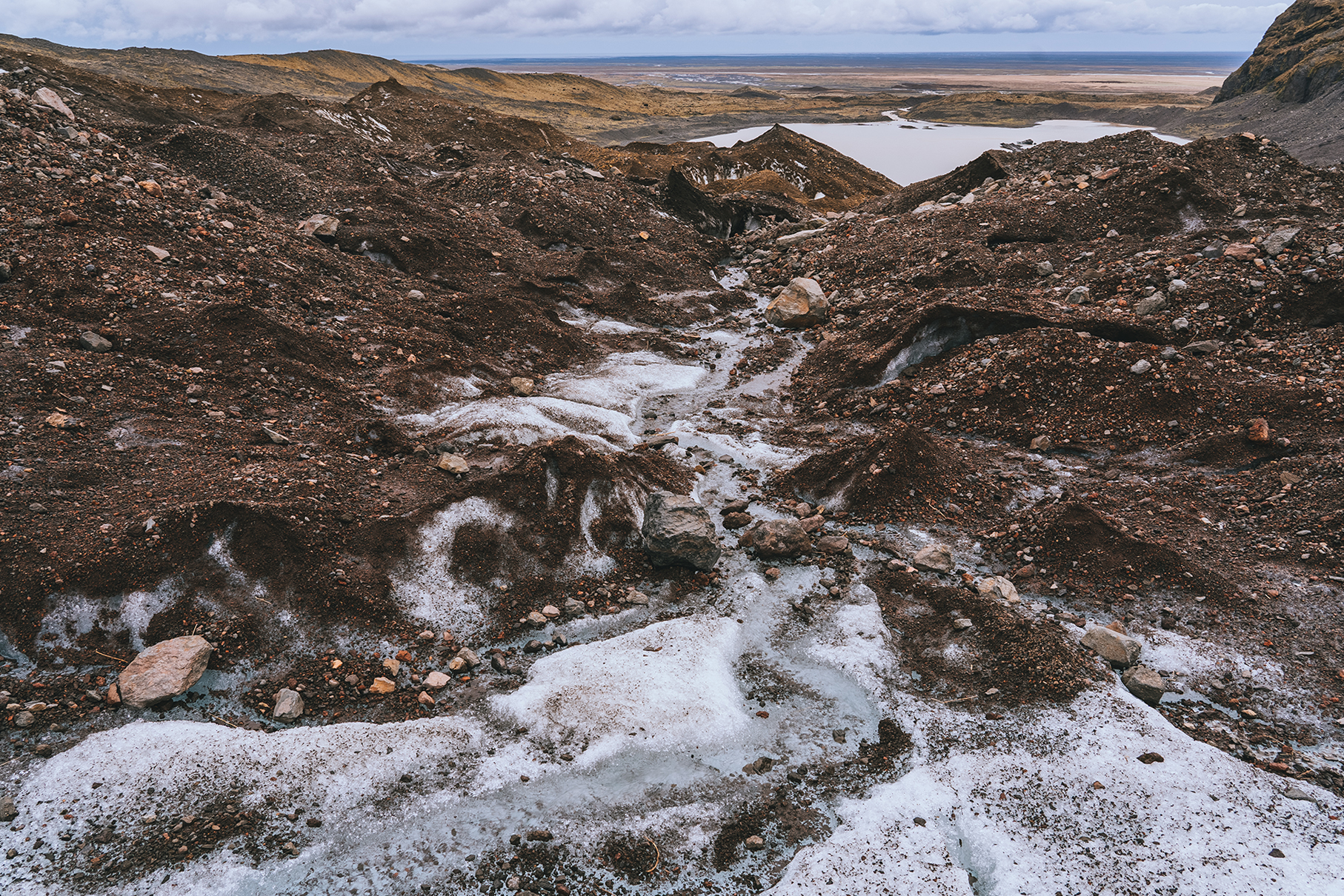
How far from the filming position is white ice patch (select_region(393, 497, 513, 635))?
20.0ft

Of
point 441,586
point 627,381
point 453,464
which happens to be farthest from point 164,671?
point 627,381

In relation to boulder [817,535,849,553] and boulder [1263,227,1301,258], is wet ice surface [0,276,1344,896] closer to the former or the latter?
boulder [817,535,849,553]

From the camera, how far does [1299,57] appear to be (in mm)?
54094

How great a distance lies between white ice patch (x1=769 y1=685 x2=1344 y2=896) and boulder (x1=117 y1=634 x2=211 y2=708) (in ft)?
15.1

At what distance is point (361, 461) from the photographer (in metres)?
7.34

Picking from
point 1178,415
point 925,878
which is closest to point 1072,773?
point 925,878

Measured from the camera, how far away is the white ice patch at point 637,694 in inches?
205

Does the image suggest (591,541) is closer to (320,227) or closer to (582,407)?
(582,407)

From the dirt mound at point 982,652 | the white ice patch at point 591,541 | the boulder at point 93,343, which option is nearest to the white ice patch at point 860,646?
the dirt mound at point 982,652

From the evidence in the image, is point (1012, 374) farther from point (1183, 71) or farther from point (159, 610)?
point (1183, 71)

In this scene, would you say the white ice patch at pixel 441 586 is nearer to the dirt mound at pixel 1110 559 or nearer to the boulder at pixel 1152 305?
the dirt mound at pixel 1110 559

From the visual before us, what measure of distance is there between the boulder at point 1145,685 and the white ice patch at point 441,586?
223 inches

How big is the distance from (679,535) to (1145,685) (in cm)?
423

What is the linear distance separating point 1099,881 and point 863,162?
3908 cm
